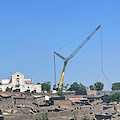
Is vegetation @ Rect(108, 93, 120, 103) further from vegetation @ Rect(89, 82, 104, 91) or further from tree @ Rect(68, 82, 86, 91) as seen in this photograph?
vegetation @ Rect(89, 82, 104, 91)

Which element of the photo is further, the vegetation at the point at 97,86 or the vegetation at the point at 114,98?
the vegetation at the point at 97,86

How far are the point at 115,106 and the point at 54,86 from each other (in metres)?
56.4

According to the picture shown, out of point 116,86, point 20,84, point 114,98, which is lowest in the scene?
point 114,98

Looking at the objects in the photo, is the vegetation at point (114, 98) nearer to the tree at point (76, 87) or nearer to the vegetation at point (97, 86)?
the tree at point (76, 87)

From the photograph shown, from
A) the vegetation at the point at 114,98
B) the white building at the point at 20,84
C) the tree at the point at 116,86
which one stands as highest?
Result: the tree at the point at 116,86

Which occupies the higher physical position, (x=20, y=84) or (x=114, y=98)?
(x=20, y=84)

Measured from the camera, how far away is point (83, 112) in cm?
4800

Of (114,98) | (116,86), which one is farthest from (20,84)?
(116,86)

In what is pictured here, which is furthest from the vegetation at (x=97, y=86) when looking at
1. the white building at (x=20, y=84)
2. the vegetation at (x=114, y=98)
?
the vegetation at (x=114, y=98)

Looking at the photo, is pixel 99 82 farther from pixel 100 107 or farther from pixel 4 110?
pixel 4 110

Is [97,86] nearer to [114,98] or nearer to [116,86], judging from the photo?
[116,86]

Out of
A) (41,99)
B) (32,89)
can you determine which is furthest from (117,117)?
(32,89)

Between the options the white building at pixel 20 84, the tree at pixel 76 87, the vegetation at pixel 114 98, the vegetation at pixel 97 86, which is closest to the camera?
the vegetation at pixel 114 98

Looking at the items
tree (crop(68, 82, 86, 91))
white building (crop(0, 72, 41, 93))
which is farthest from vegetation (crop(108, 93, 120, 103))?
tree (crop(68, 82, 86, 91))
